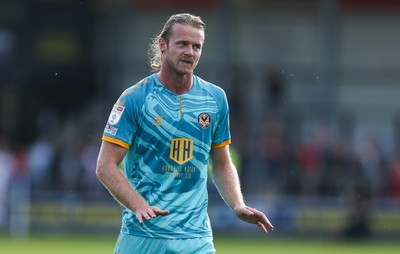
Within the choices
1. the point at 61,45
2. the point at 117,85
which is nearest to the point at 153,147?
the point at 61,45

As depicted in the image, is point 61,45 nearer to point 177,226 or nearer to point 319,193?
point 319,193

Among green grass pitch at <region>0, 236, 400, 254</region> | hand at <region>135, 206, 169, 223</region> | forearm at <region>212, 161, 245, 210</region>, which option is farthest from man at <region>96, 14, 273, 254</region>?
green grass pitch at <region>0, 236, 400, 254</region>

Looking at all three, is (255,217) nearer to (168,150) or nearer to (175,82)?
(168,150)

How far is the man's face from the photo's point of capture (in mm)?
6891

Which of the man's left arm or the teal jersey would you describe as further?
the man's left arm

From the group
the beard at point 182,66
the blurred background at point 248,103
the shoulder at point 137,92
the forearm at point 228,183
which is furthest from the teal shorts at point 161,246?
the blurred background at point 248,103

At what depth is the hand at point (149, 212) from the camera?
6450 millimetres

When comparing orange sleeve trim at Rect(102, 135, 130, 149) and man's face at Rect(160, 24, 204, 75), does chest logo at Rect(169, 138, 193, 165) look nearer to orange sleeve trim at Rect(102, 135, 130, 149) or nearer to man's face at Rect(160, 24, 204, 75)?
orange sleeve trim at Rect(102, 135, 130, 149)

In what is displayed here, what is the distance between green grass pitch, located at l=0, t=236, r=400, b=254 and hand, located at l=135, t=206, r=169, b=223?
10336 millimetres

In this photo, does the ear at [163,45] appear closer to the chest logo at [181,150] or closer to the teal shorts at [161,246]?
the chest logo at [181,150]

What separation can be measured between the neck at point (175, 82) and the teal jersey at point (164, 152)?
0.10 feet

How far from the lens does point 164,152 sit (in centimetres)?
695

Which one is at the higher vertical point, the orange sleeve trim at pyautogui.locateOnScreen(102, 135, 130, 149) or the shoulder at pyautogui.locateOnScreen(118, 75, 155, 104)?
the shoulder at pyautogui.locateOnScreen(118, 75, 155, 104)

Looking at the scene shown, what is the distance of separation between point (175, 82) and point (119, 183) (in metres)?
0.73
